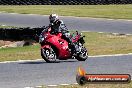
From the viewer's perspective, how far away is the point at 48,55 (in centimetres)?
1548

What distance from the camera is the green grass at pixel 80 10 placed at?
36463mm

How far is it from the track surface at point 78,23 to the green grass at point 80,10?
2.09 metres

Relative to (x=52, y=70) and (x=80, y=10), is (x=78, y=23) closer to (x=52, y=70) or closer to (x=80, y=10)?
(x=80, y=10)

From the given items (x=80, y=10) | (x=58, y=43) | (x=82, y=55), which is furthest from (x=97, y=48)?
(x=80, y=10)

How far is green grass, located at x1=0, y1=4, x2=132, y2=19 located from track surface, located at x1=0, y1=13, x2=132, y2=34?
2.09m

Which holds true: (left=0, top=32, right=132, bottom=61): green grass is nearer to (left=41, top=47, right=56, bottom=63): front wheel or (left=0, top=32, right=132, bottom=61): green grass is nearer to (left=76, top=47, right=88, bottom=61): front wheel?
(left=41, top=47, right=56, bottom=63): front wheel

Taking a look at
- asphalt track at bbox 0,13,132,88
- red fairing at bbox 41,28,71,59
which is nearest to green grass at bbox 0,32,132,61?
asphalt track at bbox 0,13,132,88

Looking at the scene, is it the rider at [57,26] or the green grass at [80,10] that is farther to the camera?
the green grass at [80,10]

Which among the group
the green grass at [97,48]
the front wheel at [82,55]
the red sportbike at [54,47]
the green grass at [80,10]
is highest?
the red sportbike at [54,47]

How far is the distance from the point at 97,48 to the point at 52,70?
→ 6.42 meters

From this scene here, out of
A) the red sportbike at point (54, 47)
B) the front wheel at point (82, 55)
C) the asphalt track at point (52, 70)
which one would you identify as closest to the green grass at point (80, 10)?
the front wheel at point (82, 55)

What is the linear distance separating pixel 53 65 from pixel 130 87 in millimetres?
4691

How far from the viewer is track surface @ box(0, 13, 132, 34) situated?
95.7 feet

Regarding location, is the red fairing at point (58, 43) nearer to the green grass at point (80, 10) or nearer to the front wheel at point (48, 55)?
the front wheel at point (48, 55)
